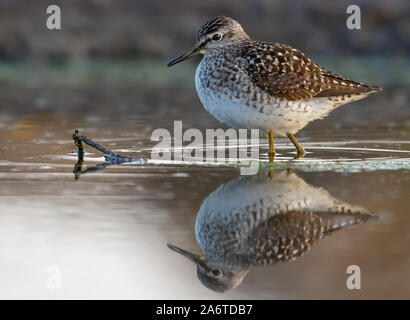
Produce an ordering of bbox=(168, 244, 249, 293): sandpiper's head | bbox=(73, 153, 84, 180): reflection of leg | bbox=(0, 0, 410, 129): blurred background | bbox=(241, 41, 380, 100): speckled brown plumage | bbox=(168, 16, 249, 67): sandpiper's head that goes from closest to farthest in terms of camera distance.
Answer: bbox=(168, 244, 249, 293): sandpiper's head → bbox=(73, 153, 84, 180): reflection of leg → bbox=(241, 41, 380, 100): speckled brown plumage → bbox=(168, 16, 249, 67): sandpiper's head → bbox=(0, 0, 410, 129): blurred background

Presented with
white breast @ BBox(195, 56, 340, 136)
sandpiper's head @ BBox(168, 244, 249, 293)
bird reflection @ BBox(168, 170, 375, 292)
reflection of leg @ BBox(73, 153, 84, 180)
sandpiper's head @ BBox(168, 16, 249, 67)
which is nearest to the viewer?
sandpiper's head @ BBox(168, 244, 249, 293)

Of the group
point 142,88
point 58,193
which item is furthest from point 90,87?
point 58,193

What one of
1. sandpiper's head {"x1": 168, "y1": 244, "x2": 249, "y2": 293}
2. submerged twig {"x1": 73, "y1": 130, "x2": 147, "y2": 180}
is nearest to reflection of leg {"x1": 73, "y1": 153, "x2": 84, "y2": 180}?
submerged twig {"x1": 73, "y1": 130, "x2": 147, "y2": 180}

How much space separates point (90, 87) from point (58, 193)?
11628 millimetres

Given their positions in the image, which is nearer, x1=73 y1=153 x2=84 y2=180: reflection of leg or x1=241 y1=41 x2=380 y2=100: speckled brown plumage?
x1=73 y1=153 x2=84 y2=180: reflection of leg

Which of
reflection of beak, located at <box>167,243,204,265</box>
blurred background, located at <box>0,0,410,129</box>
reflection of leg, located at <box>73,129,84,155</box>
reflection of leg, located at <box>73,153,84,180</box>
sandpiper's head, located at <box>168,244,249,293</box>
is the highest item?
blurred background, located at <box>0,0,410,129</box>

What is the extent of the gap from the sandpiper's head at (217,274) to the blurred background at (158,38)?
13.4 meters

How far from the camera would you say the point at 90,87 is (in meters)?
19.2

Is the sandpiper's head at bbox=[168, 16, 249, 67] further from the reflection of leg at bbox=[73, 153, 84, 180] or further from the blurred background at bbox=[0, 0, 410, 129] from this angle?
the blurred background at bbox=[0, 0, 410, 129]

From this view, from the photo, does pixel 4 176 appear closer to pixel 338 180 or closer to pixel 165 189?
pixel 165 189

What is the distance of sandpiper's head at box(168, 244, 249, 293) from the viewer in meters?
5.20

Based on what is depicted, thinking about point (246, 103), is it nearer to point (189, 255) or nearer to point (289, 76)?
point (289, 76)

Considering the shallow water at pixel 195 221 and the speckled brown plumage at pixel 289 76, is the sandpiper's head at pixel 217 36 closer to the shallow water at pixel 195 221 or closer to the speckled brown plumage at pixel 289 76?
the speckled brown plumage at pixel 289 76
